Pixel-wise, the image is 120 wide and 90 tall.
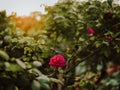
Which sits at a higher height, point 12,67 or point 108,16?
point 108,16

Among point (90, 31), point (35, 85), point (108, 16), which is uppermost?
point (108, 16)

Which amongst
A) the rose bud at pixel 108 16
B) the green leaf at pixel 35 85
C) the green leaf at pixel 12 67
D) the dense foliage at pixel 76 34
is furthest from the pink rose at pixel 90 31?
the green leaf at pixel 12 67

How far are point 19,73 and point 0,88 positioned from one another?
14 cm

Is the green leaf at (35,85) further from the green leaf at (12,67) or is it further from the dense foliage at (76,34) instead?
the dense foliage at (76,34)

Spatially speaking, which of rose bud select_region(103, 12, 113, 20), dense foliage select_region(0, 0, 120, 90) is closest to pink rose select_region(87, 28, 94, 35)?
dense foliage select_region(0, 0, 120, 90)

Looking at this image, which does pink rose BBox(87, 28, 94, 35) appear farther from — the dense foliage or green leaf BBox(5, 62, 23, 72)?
green leaf BBox(5, 62, 23, 72)

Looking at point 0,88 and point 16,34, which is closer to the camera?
point 0,88

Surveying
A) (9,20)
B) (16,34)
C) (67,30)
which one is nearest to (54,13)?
(67,30)

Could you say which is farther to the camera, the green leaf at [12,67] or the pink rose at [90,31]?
the pink rose at [90,31]

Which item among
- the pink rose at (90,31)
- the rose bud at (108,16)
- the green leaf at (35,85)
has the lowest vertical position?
the green leaf at (35,85)

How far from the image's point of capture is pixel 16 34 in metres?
3.29

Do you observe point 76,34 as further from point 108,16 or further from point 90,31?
point 108,16

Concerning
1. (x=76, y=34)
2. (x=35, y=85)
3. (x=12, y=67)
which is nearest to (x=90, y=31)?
(x=76, y=34)

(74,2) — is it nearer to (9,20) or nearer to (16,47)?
(9,20)
